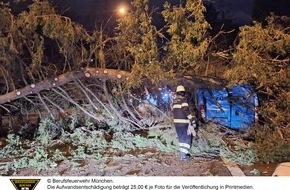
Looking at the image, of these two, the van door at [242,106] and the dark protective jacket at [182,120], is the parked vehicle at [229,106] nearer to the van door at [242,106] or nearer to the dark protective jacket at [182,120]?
the van door at [242,106]

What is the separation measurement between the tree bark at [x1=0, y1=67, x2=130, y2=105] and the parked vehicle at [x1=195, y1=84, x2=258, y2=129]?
61.6 inches

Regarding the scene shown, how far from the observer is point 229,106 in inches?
253

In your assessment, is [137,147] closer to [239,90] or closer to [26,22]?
[239,90]

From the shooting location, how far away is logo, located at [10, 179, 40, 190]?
3785 millimetres

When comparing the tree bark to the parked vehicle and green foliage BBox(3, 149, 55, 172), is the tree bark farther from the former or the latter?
the parked vehicle

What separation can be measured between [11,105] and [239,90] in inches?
159

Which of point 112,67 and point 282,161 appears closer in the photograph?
point 282,161

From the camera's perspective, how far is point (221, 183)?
383 centimetres

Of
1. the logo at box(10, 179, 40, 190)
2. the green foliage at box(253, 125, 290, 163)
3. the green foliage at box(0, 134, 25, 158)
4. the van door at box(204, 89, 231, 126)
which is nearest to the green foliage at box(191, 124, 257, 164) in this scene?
the green foliage at box(253, 125, 290, 163)

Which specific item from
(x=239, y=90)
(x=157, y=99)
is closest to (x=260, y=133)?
(x=239, y=90)

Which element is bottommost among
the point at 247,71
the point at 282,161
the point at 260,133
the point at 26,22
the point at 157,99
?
the point at 282,161

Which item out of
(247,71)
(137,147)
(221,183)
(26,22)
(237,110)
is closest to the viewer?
(221,183)

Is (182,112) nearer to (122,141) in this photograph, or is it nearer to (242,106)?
(122,141)

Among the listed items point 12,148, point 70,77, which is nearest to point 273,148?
point 70,77
